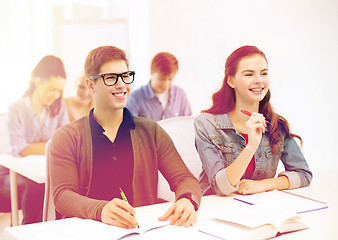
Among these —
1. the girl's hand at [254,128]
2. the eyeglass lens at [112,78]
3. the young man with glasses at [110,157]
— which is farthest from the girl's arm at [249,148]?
the eyeglass lens at [112,78]

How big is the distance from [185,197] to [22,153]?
1.22 meters

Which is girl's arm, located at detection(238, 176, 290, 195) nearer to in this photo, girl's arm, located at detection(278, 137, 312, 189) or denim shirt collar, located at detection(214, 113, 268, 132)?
girl's arm, located at detection(278, 137, 312, 189)

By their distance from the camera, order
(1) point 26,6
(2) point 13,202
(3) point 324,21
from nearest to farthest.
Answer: (2) point 13,202
(3) point 324,21
(1) point 26,6

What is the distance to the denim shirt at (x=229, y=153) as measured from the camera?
4.49 ft

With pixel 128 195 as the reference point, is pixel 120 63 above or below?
above

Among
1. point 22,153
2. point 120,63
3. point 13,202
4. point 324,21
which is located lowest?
point 13,202

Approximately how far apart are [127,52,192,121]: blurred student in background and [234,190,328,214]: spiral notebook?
119 cm

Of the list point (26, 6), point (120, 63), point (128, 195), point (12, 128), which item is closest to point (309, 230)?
point (128, 195)

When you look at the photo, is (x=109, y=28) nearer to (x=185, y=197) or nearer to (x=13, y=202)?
(x=13, y=202)

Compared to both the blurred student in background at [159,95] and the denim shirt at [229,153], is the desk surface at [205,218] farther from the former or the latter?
the blurred student in background at [159,95]

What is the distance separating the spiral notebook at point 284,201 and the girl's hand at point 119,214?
16.5 inches

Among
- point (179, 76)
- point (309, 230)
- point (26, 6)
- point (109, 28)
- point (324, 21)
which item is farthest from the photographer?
point (179, 76)

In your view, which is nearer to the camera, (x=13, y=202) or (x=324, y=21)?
(x=13, y=202)

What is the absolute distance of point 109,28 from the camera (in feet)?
10.1
